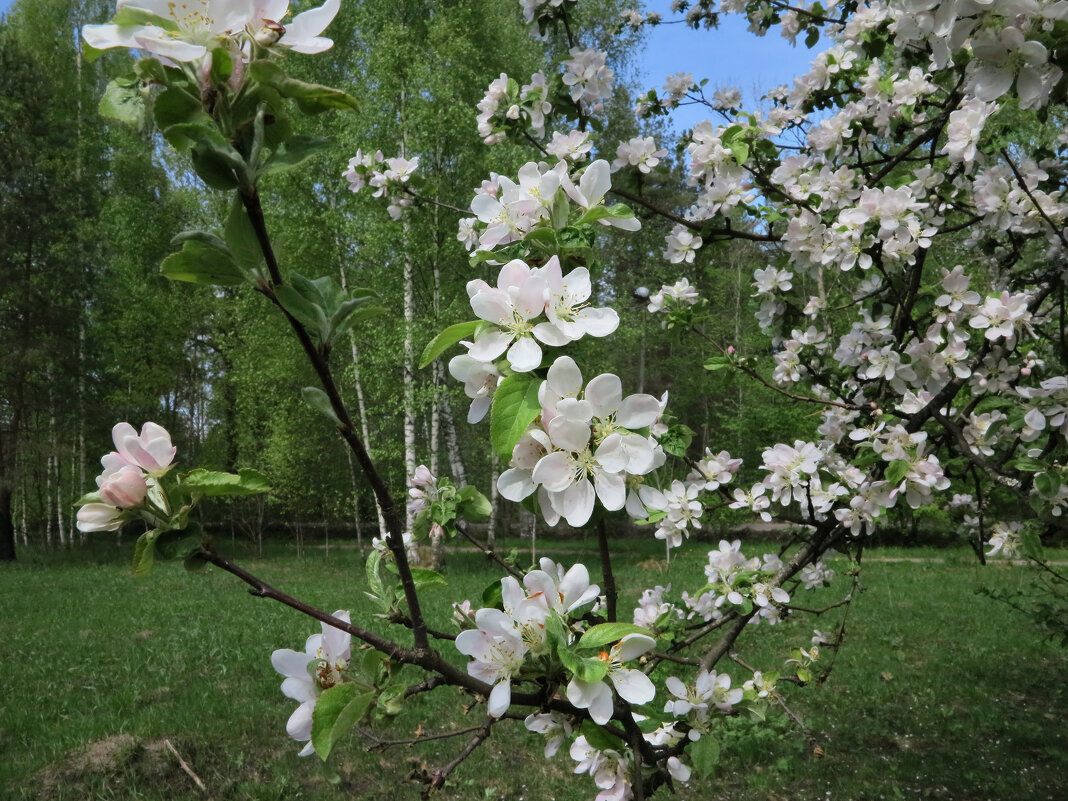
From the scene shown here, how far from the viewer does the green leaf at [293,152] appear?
1.72 ft

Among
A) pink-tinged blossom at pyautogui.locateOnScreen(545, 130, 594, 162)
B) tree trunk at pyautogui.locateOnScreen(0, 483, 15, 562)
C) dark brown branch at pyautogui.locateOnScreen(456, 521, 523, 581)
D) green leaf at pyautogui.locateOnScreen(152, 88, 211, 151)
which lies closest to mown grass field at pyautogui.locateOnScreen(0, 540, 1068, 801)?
dark brown branch at pyautogui.locateOnScreen(456, 521, 523, 581)

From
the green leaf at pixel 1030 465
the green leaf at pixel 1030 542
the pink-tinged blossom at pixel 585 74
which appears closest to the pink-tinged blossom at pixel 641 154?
the pink-tinged blossom at pixel 585 74

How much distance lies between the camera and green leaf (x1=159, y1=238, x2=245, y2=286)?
0.54m

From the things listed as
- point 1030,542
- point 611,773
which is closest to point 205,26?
point 611,773

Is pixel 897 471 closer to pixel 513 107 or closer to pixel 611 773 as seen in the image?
pixel 611 773

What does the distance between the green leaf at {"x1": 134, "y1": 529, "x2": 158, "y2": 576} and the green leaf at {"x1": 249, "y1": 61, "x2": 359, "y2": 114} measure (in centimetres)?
39

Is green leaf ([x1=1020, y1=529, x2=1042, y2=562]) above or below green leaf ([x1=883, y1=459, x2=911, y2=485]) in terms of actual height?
below

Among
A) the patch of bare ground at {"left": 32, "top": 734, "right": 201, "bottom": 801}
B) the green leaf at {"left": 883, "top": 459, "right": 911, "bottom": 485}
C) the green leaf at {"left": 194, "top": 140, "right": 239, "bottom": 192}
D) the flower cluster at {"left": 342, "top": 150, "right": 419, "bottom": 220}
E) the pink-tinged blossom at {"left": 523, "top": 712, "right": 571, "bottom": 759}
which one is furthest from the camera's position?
the patch of bare ground at {"left": 32, "top": 734, "right": 201, "bottom": 801}

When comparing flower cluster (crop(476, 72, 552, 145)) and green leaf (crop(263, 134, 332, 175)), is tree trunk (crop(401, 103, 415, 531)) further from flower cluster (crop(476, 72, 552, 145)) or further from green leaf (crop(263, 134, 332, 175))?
green leaf (crop(263, 134, 332, 175))

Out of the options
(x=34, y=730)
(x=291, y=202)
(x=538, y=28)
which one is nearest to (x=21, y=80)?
(x=291, y=202)

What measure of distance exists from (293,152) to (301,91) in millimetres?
45

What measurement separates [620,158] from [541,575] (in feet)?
5.60

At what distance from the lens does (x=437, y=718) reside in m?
4.49

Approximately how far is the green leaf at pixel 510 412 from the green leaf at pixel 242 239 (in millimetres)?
257
